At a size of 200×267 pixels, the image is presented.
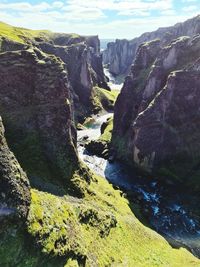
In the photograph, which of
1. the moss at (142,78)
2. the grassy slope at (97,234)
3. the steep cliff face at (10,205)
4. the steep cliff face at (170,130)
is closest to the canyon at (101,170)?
the steep cliff face at (10,205)

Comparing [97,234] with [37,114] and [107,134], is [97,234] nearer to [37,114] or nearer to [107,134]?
[37,114]

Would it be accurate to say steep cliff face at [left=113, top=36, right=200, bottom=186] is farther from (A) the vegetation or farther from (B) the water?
(A) the vegetation

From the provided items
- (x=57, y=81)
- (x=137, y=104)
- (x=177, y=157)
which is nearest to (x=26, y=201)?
(x=57, y=81)

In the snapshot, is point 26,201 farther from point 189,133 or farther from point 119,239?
point 189,133

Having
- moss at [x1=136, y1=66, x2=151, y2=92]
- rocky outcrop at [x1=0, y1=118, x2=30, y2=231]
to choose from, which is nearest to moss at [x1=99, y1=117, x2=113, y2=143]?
moss at [x1=136, y1=66, x2=151, y2=92]

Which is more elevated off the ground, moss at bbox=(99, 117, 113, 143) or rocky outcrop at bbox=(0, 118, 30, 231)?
→ rocky outcrop at bbox=(0, 118, 30, 231)

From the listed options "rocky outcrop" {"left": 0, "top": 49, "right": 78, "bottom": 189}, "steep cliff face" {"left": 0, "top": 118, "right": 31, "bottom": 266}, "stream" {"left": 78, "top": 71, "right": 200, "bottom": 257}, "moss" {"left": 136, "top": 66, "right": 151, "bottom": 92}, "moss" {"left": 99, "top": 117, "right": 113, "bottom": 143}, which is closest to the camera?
"steep cliff face" {"left": 0, "top": 118, "right": 31, "bottom": 266}
